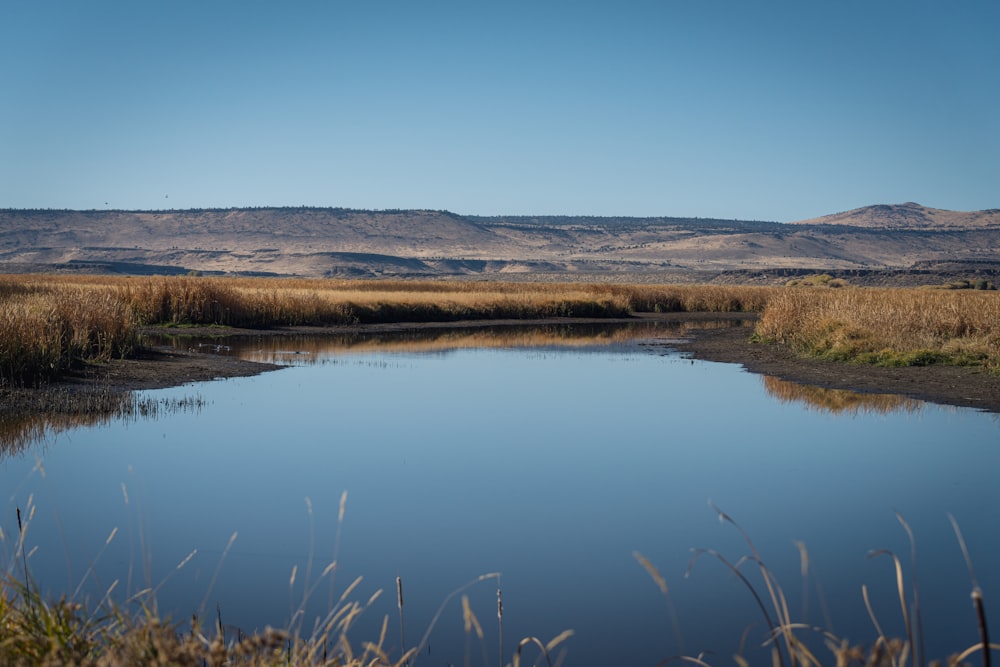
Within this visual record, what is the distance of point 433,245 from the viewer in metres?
162

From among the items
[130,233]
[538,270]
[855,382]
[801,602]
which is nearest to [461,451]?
[801,602]

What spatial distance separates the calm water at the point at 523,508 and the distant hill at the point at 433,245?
109 metres

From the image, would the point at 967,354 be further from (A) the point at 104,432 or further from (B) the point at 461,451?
(A) the point at 104,432

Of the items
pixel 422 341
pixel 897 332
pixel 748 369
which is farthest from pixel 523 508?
pixel 422 341

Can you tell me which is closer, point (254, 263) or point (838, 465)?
point (838, 465)

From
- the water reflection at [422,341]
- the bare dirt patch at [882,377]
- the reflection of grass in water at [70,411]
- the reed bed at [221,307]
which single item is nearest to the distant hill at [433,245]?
the reed bed at [221,307]

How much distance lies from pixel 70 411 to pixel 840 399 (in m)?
11.2

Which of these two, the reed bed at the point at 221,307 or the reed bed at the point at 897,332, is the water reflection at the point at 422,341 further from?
the reed bed at the point at 897,332

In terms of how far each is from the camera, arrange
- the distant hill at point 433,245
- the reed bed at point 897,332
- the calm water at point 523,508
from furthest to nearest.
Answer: the distant hill at point 433,245
the reed bed at point 897,332
the calm water at point 523,508

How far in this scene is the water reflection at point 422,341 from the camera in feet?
79.8

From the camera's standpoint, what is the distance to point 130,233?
163750 millimetres

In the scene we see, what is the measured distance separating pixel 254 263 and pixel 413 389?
126 m

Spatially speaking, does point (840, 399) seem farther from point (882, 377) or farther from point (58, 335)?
point (58, 335)

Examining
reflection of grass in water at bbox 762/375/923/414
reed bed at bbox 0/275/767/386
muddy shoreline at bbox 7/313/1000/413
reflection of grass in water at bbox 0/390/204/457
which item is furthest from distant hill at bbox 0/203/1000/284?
reflection of grass in water at bbox 0/390/204/457
